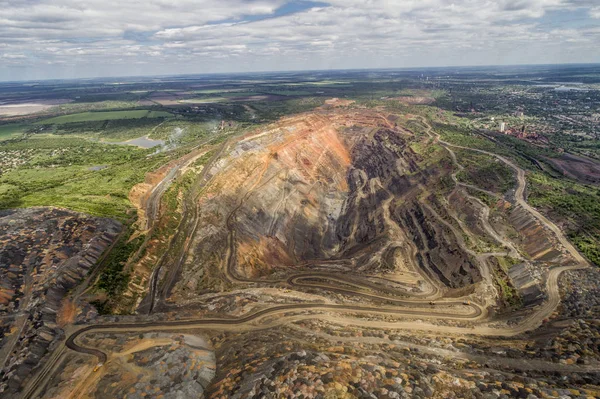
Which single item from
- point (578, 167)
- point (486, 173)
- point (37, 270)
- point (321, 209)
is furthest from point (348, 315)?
point (578, 167)

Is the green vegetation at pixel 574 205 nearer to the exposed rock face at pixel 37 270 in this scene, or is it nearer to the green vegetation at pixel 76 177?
the exposed rock face at pixel 37 270

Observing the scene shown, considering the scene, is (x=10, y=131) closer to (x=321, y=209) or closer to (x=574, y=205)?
(x=321, y=209)

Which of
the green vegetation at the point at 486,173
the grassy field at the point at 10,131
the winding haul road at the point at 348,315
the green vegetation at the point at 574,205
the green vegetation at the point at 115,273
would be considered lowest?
the winding haul road at the point at 348,315

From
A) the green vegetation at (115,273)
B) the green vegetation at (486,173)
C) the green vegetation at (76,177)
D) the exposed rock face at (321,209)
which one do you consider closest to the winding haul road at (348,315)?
the green vegetation at (115,273)

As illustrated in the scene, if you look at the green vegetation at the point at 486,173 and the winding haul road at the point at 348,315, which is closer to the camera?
the winding haul road at the point at 348,315

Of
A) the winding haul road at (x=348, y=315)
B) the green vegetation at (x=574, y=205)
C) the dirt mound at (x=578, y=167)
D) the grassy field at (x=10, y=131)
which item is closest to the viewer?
the winding haul road at (x=348, y=315)

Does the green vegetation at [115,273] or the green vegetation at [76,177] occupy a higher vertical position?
the green vegetation at [76,177]
